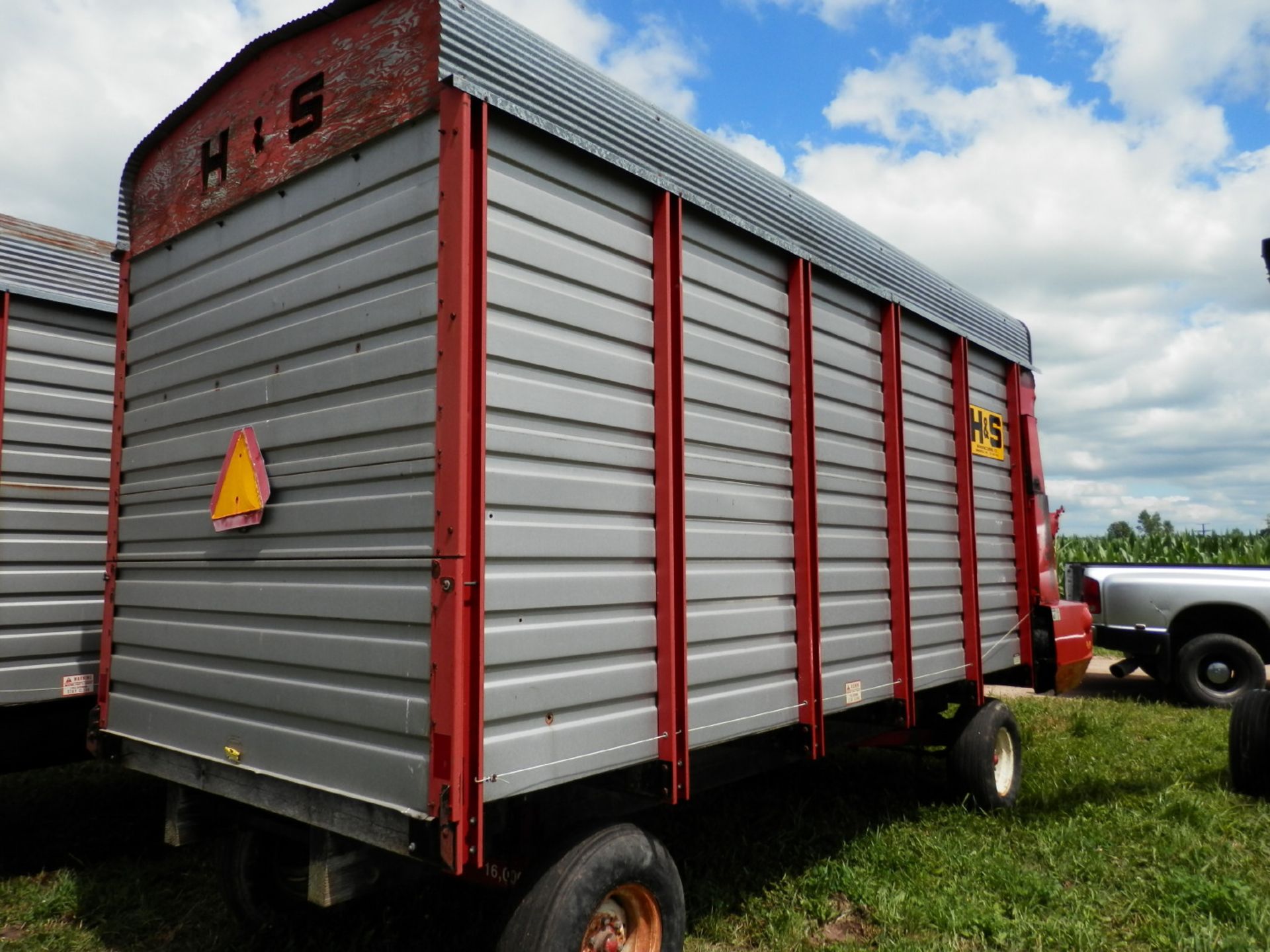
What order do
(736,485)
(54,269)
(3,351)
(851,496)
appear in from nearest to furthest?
(736,485) < (851,496) < (3,351) < (54,269)

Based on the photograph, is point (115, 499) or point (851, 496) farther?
point (851, 496)

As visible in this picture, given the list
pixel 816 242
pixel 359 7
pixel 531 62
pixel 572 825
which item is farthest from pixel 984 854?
pixel 359 7

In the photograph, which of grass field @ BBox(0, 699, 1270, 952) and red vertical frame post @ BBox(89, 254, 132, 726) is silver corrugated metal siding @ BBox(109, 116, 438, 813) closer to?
red vertical frame post @ BBox(89, 254, 132, 726)

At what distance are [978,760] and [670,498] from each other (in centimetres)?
311

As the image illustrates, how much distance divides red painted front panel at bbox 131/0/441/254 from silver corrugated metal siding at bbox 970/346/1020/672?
396 centimetres

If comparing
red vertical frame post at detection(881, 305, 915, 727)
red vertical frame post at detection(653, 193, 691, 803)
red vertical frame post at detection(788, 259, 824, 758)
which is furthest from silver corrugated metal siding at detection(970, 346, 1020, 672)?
red vertical frame post at detection(653, 193, 691, 803)

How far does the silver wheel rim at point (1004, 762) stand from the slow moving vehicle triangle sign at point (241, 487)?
4.34 m

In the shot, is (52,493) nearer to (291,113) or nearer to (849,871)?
(291,113)

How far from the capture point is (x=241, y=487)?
338 centimetres

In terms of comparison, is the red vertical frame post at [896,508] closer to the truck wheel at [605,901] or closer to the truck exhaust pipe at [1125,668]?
the truck wheel at [605,901]

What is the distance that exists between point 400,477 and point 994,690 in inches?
364

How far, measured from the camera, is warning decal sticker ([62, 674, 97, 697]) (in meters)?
4.77

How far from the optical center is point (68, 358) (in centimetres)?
495

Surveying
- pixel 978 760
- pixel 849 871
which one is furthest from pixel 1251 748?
pixel 849 871
